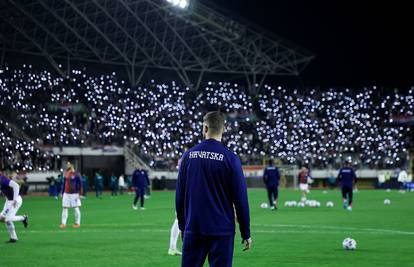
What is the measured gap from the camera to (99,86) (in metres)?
73.2

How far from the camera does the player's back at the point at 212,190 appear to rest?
811cm

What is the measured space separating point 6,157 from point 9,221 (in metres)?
37.2

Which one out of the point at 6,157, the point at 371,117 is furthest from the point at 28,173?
the point at 371,117

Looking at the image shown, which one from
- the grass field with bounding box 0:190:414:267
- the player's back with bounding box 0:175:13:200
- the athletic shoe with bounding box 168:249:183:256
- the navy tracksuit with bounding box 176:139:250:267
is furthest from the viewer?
the player's back with bounding box 0:175:13:200

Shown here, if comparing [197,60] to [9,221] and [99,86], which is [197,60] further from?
[9,221]

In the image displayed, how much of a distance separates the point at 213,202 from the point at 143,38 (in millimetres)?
63559

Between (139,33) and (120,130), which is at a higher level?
(139,33)

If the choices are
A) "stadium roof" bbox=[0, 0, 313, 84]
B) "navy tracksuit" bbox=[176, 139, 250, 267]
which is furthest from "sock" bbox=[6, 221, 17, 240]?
"stadium roof" bbox=[0, 0, 313, 84]

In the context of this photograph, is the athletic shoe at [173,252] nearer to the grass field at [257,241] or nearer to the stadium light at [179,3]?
the grass field at [257,241]

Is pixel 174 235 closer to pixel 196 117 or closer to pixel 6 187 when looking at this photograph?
pixel 6 187

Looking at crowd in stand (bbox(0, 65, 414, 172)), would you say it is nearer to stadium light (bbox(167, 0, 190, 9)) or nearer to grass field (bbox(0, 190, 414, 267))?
stadium light (bbox(167, 0, 190, 9))

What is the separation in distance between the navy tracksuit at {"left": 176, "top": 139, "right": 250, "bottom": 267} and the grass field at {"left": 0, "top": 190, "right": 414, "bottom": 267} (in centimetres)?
643

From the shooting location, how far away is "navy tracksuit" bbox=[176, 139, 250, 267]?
811 centimetres

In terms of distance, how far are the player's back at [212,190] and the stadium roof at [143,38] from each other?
2076 inches
